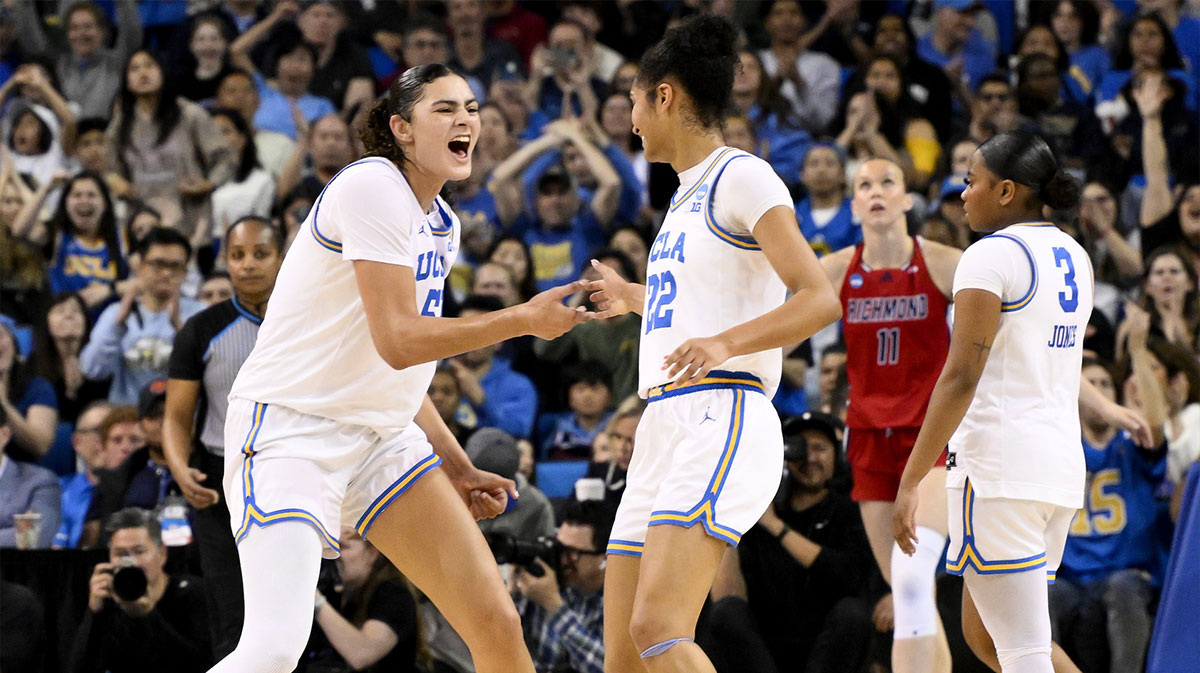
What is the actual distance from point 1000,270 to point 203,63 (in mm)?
8890

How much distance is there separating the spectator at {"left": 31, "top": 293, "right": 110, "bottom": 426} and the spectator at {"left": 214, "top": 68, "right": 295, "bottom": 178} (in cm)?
227

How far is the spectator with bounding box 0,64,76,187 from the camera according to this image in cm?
1112

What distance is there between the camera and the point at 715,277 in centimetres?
420

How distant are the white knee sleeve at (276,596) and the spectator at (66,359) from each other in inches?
231

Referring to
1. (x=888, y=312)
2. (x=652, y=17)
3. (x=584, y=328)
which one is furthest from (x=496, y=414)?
(x=652, y=17)

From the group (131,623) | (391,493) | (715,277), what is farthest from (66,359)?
(715,277)

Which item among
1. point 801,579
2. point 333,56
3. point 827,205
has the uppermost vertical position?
point 333,56

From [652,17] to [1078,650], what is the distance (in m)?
6.94

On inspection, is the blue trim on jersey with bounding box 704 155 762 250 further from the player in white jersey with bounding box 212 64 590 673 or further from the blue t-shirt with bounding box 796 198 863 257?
the blue t-shirt with bounding box 796 198 863 257

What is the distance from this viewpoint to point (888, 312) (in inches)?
246

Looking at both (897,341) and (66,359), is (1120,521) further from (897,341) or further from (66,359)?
(66,359)

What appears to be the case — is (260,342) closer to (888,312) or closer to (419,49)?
(888,312)

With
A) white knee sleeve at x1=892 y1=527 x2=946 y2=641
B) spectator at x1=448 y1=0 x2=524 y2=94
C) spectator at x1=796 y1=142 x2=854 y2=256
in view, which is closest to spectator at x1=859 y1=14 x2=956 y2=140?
spectator at x1=796 y1=142 x2=854 y2=256

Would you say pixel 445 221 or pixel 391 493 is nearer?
pixel 391 493
